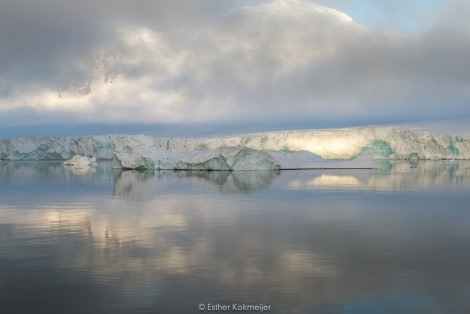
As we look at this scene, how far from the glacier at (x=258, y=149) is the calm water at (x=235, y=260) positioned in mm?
24007

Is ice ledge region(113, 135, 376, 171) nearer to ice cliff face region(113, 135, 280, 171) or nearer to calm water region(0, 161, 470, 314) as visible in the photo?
ice cliff face region(113, 135, 280, 171)

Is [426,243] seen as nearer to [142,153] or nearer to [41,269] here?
[41,269]

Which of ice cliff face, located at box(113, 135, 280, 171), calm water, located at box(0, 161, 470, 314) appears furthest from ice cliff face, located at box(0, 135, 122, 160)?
calm water, located at box(0, 161, 470, 314)

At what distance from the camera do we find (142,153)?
1510 inches

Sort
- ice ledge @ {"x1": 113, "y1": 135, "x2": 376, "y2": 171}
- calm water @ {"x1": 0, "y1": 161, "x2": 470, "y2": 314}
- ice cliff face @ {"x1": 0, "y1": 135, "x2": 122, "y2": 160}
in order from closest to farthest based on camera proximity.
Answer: calm water @ {"x1": 0, "y1": 161, "x2": 470, "y2": 314}
ice ledge @ {"x1": 113, "y1": 135, "x2": 376, "y2": 171}
ice cliff face @ {"x1": 0, "y1": 135, "x2": 122, "y2": 160}

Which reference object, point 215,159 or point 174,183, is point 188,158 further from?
point 174,183

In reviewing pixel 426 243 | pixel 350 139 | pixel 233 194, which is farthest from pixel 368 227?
pixel 350 139

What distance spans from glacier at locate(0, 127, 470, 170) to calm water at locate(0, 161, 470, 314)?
24.0m

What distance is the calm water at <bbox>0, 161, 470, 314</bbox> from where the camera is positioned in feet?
15.2

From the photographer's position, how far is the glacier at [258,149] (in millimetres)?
36344

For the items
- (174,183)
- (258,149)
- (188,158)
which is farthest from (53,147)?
(174,183)

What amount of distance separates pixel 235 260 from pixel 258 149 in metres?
41.2

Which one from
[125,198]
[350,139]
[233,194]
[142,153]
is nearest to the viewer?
[125,198]

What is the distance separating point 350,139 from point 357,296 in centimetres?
5901
